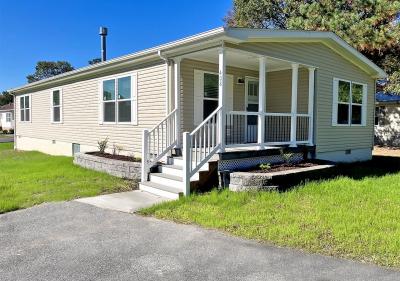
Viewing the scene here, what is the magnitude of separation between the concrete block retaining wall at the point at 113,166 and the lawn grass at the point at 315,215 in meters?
2.50

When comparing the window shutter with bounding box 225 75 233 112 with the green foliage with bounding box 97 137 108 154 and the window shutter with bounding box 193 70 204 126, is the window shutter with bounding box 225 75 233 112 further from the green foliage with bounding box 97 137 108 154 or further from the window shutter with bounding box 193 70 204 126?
the green foliage with bounding box 97 137 108 154

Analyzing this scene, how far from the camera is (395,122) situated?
20.6 meters

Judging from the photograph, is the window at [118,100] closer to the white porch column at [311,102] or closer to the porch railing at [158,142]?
the porch railing at [158,142]

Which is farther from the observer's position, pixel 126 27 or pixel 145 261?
pixel 126 27

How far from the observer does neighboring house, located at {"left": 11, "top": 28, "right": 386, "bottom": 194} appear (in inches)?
312

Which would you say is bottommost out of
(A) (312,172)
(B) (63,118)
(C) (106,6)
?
(A) (312,172)

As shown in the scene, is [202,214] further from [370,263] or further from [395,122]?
[395,122]

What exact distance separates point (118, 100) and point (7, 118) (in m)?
46.2

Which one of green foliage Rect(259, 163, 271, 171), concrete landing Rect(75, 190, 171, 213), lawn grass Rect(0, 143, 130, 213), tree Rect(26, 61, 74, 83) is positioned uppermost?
tree Rect(26, 61, 74, 83)

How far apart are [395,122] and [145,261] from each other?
20500 mm

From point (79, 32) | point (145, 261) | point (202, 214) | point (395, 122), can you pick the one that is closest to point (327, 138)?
point (202, 214)

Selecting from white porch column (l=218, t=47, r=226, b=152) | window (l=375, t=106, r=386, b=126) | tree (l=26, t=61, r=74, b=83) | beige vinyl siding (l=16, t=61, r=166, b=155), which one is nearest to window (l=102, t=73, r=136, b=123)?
beige vinyl siding (l=16, t=61, r=166, b=155)

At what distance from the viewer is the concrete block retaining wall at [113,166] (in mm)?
8750

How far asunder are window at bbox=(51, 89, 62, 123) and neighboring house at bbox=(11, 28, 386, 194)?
9.7 inches
